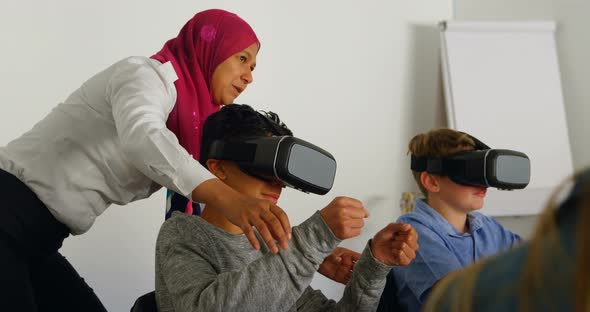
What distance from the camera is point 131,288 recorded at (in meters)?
2.83

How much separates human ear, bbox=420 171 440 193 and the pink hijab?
0.63m

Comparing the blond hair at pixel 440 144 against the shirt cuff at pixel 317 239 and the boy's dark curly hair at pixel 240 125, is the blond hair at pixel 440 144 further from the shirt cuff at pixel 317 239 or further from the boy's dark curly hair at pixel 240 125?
the shirt cuff at pixel 317 239

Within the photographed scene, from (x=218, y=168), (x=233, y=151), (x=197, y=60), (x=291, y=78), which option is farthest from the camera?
(x=291, y=78)

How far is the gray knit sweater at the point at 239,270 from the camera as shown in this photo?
1039 mm

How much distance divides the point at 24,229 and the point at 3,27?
152 centimetres

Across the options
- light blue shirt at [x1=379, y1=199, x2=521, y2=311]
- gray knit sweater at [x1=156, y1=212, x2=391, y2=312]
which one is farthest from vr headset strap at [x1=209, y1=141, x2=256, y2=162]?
light blue shirt at [x1=379, y1=199, x2=521, y2=311]

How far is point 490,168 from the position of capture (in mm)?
1724

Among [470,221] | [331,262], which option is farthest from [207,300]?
[470,221]

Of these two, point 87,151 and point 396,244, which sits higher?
point 87,151

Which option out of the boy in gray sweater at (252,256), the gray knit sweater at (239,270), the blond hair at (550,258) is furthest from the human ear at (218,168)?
the blond hair at (550,258)

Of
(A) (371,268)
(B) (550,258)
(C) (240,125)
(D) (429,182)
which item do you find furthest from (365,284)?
(B) (550,258)

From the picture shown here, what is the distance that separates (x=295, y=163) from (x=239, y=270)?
0.65 ft

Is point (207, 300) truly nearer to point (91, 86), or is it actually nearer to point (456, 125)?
point (91, 86)

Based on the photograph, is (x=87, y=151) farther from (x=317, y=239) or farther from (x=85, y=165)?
(x=317, y=239)
